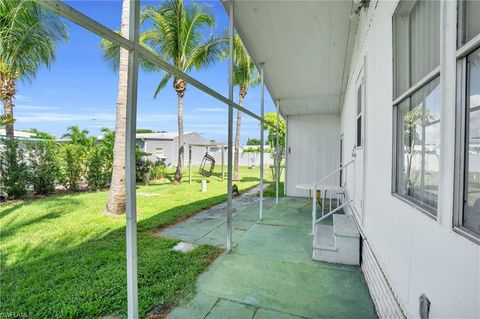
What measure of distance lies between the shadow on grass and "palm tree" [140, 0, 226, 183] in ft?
27.9

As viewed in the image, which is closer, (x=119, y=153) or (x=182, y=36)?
(x=119, y=153)

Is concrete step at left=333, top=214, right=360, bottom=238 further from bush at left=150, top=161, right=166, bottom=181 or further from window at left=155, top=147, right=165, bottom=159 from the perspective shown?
window at left=155, top=147, right=165, bottom=159

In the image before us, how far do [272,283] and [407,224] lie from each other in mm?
1811

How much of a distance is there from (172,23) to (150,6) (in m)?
1.18

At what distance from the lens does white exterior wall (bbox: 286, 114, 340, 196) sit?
907 centimetres

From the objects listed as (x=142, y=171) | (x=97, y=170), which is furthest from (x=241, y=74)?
(x=97, y=170)

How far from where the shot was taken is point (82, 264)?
3324 millimetres

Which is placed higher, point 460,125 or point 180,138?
point 180,138

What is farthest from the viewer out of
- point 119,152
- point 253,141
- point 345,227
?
point 253,141

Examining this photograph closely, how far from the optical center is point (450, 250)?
41.2 inches

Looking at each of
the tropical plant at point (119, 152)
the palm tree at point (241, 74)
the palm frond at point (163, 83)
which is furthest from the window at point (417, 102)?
the palm frond at point (163, 83)

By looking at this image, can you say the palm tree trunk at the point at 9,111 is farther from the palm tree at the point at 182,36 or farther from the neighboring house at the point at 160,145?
the neighboring house at the point at 160,145

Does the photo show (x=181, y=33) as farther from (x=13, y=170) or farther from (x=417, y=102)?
(x=417, y=102)

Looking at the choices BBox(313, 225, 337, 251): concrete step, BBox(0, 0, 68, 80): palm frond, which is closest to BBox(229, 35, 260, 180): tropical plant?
BBox(0, 0, 68, 80): palm frond
